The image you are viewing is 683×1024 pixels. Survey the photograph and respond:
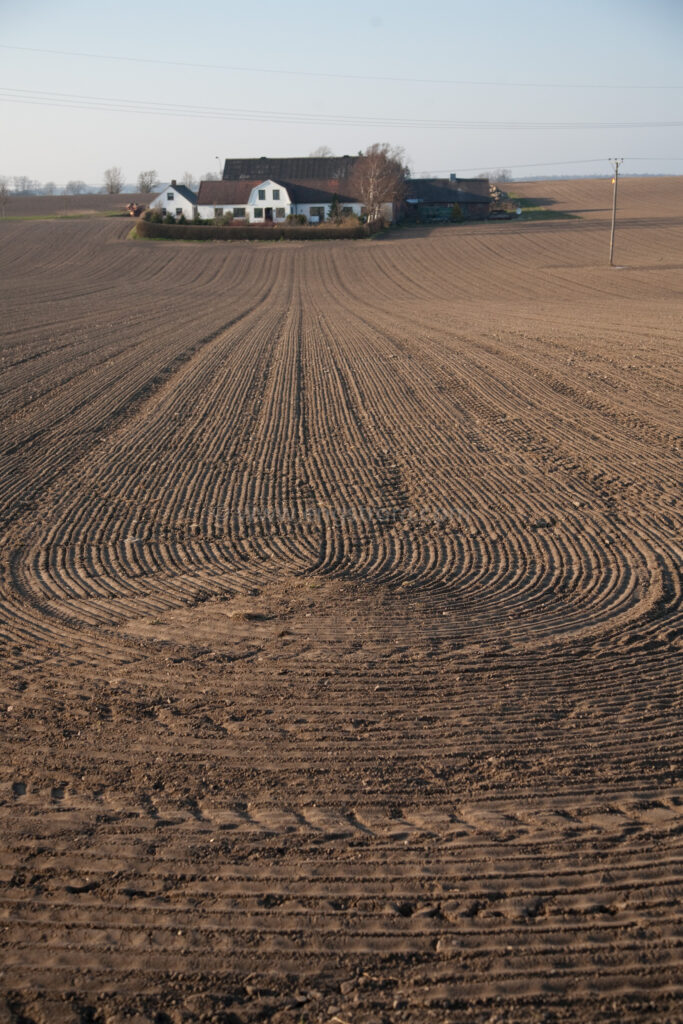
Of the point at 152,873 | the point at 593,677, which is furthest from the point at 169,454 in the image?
the point at 152,873

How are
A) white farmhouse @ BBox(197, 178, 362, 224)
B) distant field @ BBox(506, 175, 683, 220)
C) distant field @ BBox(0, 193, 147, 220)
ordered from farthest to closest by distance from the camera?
distant field @ BBox(0, 193, 147, 220) → white farmhouse @ BBox(197, 178, 362, 224) → distant field @ BBox(506, 175, 683, 220)

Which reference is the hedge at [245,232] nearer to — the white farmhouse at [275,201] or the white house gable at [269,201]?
the white farmhouse at [275,201]

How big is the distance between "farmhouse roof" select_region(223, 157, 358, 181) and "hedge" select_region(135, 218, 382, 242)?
18747 mm

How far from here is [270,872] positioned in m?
5.23

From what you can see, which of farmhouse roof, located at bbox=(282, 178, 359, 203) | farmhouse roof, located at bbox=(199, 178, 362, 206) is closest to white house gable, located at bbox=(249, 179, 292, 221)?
farmhouse roof, located at bbox=(199, 178, 362, 206)

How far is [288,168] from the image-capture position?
87500 mm

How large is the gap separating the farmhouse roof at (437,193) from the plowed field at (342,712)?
229 ft

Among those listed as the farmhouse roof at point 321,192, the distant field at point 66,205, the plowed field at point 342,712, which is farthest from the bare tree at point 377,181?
the plowed field at point 342,712

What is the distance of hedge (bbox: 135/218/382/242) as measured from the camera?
68.1 metres

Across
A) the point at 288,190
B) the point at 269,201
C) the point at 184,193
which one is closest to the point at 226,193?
the point at 269,201

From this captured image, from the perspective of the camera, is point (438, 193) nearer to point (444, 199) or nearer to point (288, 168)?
point (444, 199)

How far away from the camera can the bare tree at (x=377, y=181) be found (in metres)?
76.1

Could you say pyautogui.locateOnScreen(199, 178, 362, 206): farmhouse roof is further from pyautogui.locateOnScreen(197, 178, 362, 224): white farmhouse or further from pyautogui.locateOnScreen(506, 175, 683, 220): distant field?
pyautogui.locateOnScreen(506, 175, 683, 220): distant field

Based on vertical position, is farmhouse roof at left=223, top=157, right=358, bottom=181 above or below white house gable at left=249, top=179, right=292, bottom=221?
above
